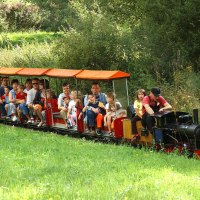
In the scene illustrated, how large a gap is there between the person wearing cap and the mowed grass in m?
1.15

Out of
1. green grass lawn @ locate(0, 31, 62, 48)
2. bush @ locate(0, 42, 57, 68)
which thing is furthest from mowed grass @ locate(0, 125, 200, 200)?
green grass lawn @ locate(0, 31, 62, 48)

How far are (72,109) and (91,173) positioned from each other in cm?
785

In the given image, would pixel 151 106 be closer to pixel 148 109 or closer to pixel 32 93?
pixel 148 109

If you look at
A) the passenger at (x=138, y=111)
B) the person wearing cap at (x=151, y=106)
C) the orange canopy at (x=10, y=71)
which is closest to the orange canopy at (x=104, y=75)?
the passenger at (x=138, y=111)

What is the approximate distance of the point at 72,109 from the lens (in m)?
17.5

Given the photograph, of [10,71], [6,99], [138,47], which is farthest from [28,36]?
[6,99]

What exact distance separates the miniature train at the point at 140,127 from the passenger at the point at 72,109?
1.09ft

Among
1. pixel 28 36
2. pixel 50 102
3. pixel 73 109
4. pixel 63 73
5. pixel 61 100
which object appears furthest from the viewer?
pixel 28 36

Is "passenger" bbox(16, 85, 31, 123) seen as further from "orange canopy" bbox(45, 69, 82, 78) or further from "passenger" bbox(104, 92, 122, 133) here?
"passenger" bbox(104, 92, 122, 133)

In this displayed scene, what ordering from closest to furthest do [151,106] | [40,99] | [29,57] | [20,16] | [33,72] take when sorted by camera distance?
[151,106] < [40,99] < [33,72] < [29,57] < [20,16]

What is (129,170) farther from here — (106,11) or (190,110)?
(106,11)

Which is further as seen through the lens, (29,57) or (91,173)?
(29,57)

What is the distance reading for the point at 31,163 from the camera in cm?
1106

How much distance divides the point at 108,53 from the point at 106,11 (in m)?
3.46
